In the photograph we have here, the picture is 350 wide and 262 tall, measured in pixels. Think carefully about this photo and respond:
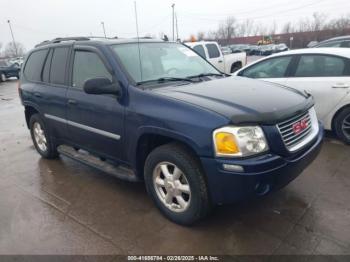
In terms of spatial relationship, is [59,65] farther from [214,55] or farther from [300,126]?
[214,55]

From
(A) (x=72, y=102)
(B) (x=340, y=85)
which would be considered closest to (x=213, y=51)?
(B) (x=340, y=85)

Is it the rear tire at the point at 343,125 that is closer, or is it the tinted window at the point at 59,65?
the tinted window at the point at 59,65

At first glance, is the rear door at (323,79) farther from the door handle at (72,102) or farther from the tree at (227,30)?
the tree at (227,30)

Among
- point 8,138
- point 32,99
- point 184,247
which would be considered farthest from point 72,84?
point 8,138

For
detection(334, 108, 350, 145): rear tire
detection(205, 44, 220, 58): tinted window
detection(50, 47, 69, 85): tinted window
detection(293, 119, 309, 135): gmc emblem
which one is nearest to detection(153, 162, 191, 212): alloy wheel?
detection(293, 119, 309, 135): gmc emblem

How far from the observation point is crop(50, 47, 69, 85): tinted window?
4.27m

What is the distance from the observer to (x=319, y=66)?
5289 millimetres

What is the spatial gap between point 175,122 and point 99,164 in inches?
60.2

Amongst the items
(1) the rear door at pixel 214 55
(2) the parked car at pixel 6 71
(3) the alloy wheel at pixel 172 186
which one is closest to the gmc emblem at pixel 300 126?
(3) the alloy wheel at pixel 172 186

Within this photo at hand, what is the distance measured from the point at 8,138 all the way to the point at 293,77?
19.5ft

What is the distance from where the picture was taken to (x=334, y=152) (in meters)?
4.77

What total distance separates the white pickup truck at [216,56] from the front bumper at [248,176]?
29.8 ft

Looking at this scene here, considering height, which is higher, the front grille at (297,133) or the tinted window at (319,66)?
the tinted window at (319,66)

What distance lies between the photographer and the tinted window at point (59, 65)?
14.0 feet
